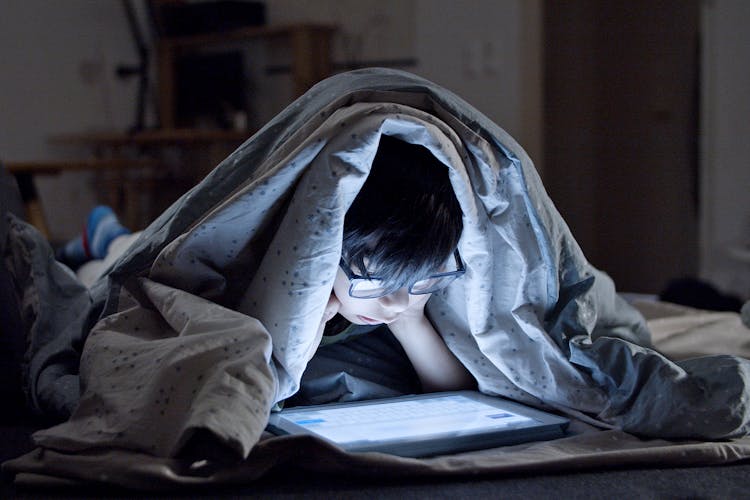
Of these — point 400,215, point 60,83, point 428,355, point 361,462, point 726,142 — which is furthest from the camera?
point 60,83

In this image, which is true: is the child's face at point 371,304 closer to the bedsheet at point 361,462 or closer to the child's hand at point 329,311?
the child's hand at point 329,311

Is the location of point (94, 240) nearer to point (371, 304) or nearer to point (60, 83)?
point (371, 304)

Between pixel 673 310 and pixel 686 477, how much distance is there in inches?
31.7

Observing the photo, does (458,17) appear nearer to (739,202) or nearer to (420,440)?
(739,202)

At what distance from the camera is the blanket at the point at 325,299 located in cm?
73

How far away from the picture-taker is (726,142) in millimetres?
3018

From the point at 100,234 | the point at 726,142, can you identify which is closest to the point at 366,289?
the point at 100,234

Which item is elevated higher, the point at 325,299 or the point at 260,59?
the point at 260,59

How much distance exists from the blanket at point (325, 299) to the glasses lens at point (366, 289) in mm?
39

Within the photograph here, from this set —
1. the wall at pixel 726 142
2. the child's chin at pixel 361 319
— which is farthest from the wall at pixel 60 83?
the child's chin at pixel 361 319

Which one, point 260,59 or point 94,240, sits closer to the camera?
point 94,240

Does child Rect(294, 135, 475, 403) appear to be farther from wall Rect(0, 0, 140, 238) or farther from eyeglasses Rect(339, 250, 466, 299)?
wall Rect(0, 0, 140, 238)

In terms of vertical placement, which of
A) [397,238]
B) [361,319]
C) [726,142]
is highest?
[397,238]

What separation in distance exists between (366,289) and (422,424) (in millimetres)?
142
